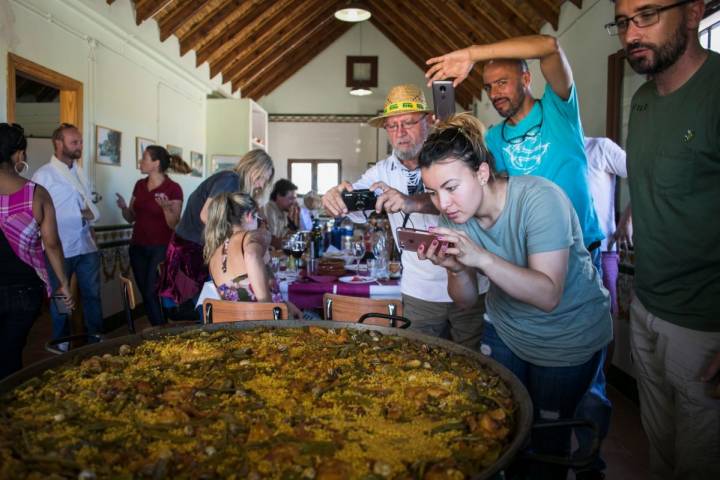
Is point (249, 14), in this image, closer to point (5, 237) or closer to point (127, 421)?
point (5, 237)

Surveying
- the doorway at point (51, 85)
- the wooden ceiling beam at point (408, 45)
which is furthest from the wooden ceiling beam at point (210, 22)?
the wooden ceiling beam at point (408, 45)

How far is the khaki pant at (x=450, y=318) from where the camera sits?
2465mm

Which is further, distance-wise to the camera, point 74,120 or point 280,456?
point 74,120

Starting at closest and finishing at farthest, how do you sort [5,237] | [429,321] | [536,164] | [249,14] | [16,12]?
1. [536,164]
2. [429,321]
3. [5,237]
4. [16,12]
5. [249,14]

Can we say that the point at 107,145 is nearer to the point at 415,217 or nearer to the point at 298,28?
the point at 415,217

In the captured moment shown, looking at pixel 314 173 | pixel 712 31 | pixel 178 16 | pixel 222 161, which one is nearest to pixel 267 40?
pixel 222 161

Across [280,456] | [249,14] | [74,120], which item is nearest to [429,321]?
[280,456]

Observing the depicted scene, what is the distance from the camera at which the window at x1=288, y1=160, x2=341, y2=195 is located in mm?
13344

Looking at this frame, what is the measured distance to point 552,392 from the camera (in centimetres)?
169

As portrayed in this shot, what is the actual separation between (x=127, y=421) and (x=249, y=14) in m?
8.22

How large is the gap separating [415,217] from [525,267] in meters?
1.07

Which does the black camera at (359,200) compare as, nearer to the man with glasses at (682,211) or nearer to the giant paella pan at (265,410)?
the giant paella pan at (265,410)

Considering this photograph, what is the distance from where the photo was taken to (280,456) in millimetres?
1098

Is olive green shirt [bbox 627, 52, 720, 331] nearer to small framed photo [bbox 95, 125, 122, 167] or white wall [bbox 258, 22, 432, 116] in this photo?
small framed photo [bbox 95, 125, 122, 167]
